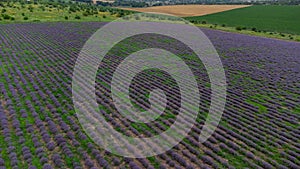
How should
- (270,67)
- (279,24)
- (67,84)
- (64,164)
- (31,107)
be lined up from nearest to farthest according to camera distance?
(64,164)
(31,107)
(67,84)
(270,67)
(279,24)

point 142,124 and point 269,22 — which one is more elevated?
point 269,22

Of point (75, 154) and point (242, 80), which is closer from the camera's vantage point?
point (75, 154)

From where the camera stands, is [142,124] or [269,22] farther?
[269,22]

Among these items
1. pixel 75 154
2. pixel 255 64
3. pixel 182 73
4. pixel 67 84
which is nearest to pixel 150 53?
pixel 182 73

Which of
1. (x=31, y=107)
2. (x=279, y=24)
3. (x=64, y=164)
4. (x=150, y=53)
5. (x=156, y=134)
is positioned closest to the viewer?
(x=64, y=164)

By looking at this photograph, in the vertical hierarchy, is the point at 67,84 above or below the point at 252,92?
above

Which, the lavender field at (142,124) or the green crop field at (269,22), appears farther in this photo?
the green crop field at (269,22)

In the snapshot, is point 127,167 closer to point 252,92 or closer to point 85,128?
point 85,128

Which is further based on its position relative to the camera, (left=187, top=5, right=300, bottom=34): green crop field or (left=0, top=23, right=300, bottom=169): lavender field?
(left=187, top=5, right=300, bottom=34): green crop field
